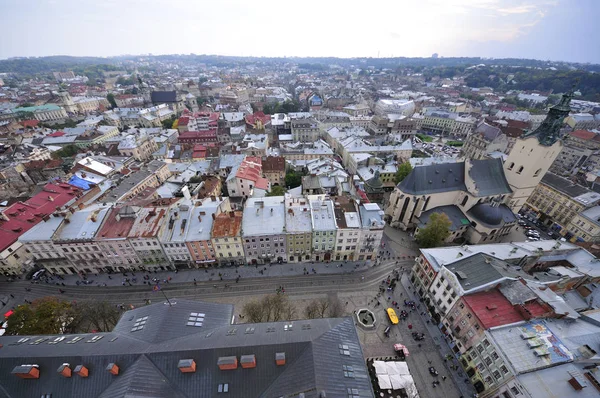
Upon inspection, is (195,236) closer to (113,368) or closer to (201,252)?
(201,252)

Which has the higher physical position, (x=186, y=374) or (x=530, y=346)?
(x=186, y=374)

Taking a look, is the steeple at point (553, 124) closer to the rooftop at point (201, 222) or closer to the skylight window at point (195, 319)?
the rooftop at point (201, 222)

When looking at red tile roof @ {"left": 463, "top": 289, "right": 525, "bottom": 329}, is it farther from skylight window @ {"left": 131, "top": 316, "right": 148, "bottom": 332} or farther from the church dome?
skylight window @ {"left": 131, "top": 316, "right": 148, "bottom": 332}

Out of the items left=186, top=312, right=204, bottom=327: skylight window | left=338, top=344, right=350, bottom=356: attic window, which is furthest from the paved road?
left=338, top=344, right=350, bottom=356: attic window

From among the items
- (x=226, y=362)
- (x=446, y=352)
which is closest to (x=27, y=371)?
(x=226, y=362)

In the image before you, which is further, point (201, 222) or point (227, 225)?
point (201, 222)

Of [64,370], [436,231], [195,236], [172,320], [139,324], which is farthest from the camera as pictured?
[436,231]
